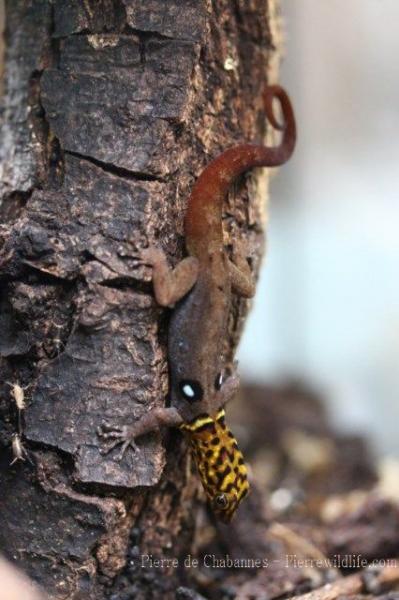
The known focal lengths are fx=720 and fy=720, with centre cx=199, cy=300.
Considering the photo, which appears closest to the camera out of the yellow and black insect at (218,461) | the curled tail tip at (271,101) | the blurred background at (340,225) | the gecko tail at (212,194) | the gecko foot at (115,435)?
the gecko foot at (115,435)

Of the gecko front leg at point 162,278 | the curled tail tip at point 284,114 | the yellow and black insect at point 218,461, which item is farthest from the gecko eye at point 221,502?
the curled tail tip at point 284,114

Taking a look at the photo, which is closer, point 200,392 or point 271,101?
point 200,392

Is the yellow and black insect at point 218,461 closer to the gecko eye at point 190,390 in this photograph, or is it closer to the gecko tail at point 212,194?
the gecko eye at point 190,390

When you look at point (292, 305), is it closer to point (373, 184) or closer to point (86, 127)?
point (373, 184)

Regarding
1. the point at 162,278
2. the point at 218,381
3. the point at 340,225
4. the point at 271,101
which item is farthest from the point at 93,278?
the point at 340,225

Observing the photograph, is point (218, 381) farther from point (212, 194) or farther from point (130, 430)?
point (212, 194)

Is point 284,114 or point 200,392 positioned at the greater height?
point 284,114
